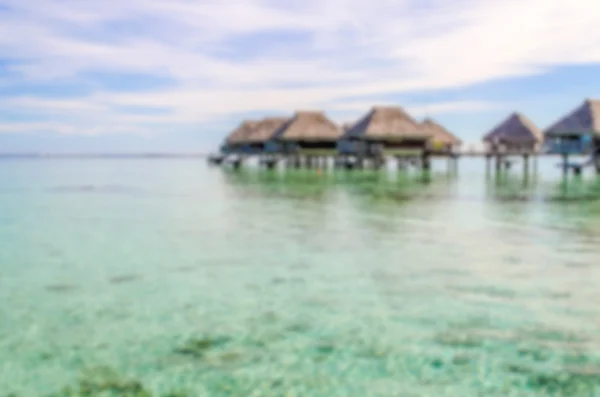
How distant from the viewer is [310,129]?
48031 millimetres

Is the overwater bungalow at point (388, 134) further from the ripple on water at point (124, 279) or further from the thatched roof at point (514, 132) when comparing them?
the ripple on water at point (124, 279)

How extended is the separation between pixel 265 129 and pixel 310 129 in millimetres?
10461

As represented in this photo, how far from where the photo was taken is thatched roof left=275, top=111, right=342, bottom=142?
4747cm

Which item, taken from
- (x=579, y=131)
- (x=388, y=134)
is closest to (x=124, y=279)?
(x=579, y=131)

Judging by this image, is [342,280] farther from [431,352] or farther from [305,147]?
[305,147]

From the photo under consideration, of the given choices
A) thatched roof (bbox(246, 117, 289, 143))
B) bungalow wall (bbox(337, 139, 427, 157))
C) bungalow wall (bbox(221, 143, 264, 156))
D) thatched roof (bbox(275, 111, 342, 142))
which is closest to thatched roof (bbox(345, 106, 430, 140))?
bungalow wall (bbox(337, 139, 427, 157))

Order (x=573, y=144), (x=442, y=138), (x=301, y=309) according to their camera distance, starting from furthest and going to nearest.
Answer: (x=442, y=138) → (x=573, y=144) → (x=301, y=309)

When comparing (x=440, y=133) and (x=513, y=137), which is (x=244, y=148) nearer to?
(x=440, y=133)

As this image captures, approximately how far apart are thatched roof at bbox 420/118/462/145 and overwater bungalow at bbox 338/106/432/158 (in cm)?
563

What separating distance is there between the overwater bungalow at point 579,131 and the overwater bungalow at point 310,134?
46.6ft

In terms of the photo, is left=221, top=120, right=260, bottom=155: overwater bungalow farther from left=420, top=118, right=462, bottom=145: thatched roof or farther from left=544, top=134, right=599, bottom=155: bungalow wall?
left=544, top=134, right=599, bottom=155: bungalow wall

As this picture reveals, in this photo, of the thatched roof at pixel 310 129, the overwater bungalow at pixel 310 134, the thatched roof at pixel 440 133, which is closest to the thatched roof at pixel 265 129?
the overwater bungalow at pixel 310 134

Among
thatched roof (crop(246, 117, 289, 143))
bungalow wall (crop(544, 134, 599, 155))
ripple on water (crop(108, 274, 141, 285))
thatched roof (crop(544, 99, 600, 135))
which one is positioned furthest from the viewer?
thatched roof (crop(246, 117, 289, 143))

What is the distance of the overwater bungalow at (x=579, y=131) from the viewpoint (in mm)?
36312
